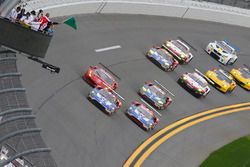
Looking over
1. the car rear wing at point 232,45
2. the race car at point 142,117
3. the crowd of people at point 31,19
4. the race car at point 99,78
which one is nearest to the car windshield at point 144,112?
the race car at point 142,117

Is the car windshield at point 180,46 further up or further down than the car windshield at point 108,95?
further up

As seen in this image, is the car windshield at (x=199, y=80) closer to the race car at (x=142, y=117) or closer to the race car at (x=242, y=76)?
the race car at (x=242, y=76)

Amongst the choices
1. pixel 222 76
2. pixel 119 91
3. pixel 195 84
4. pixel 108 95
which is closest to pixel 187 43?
pixel 222 76

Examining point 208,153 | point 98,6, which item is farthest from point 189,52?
point 208,153

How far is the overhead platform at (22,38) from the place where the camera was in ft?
74.5

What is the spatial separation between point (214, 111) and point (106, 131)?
35.3 ft

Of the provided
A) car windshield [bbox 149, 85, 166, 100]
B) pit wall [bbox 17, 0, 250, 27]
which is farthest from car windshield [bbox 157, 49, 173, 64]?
A: pit wall [bbox 17, 0, 250, 27]

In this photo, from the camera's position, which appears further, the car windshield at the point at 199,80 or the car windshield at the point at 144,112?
the car windshield at the point at 199,80

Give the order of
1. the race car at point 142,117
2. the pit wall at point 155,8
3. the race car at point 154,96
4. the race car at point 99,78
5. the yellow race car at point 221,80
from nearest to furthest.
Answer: the race car at point 142,117 → the race car at point 99,78 → the race car at point 154,96 → the pit wall at point 155,8 → the yellow race car at point 221,80

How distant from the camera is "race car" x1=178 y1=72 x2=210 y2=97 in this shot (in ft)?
142

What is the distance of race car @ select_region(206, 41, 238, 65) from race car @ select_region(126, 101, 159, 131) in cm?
1390

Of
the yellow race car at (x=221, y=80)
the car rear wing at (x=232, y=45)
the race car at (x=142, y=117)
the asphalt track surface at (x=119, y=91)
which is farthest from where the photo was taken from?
the car rear wing at (x=232, y=45)

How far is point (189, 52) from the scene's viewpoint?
4712 cm

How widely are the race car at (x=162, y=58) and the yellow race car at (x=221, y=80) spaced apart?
3044 millimetres
